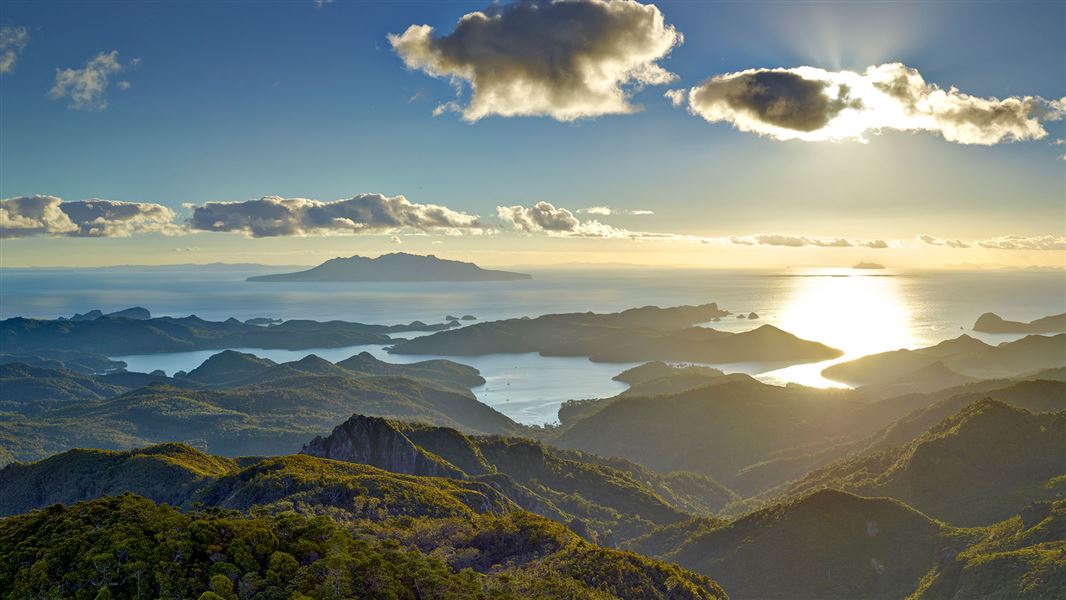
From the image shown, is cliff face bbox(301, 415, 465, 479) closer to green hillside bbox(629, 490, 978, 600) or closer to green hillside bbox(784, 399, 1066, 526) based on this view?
green hillside bbox(629, 490, 978, 600)

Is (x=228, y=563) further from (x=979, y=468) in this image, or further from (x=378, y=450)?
(x=979, y=468)

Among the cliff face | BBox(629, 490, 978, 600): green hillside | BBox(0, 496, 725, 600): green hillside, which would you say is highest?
BBox(0, 496, 725, 600): green hillside

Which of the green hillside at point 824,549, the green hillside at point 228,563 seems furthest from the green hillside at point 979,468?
the green hillside at point 228,563

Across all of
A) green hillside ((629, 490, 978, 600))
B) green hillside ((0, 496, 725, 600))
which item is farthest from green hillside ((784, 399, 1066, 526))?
green hillside ((0, 496, 725, 600))

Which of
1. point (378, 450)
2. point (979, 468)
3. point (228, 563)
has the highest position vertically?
point (228, 563)

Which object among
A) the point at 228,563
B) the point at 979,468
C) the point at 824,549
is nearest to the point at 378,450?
the point at 824,549

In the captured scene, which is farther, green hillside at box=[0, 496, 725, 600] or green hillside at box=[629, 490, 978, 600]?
green hillside at box=[629, 490, 978, 600]

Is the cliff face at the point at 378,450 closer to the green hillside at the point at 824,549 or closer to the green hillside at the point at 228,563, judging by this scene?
the green hillside at the point at 824,549

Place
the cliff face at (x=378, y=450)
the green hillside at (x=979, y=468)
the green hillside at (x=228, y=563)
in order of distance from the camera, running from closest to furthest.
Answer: the green hillside at (x=228, y=563) → the green hillside at (x=979, y=468) → the cliff face at (x=378, y=450)

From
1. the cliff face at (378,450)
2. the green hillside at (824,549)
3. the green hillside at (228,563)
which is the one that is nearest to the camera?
the green hillside at (228,563)

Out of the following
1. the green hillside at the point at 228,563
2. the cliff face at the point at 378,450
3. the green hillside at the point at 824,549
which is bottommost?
the green hillside at the point at 824,549
